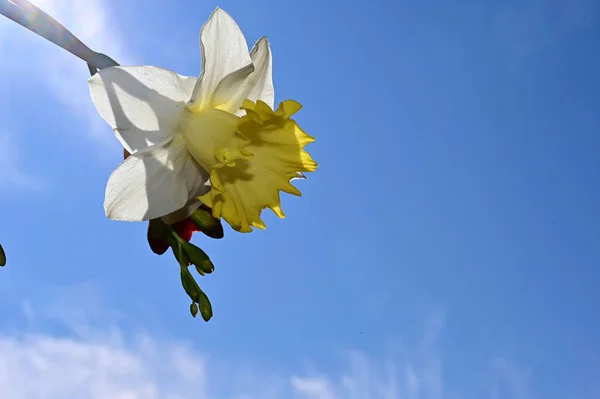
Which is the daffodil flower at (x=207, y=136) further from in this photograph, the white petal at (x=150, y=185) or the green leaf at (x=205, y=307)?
the green leaf at (x=205, y=307)

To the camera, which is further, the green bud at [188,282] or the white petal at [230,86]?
the green bud at [188,282]

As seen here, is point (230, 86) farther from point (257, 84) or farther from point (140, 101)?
point (140, 101)

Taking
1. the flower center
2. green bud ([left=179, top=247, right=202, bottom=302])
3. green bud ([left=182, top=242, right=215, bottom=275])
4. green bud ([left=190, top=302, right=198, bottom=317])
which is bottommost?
green bud ([left=190, top=302, right=198, bottom=317])

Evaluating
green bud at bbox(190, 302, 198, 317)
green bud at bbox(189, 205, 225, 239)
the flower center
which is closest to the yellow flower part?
the flower center

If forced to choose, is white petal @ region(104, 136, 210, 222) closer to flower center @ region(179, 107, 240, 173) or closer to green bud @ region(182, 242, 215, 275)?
flower center @ region(179, 107, 240, 173)

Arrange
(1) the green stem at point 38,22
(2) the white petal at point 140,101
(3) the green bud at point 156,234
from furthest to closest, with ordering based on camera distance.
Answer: (3) the green bud at point 156,234 → (2) the white petal at point 140,101 → (1) the green stem at point 38,22

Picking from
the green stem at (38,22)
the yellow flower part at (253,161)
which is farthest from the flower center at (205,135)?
the green stem at (38,22)
